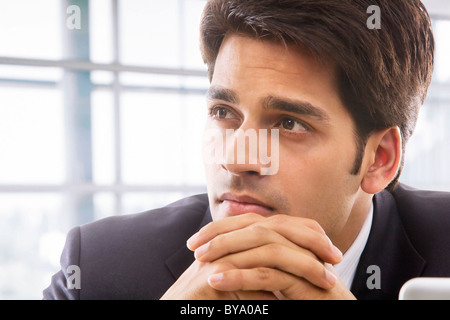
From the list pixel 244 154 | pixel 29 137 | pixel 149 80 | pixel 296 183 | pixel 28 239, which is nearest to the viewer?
pixel 244 154

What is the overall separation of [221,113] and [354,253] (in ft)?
2.26

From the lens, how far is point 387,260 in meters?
1.47

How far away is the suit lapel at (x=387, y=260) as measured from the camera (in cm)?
142

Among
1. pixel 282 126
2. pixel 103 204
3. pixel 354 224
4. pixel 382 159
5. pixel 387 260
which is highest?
pixel 282 126

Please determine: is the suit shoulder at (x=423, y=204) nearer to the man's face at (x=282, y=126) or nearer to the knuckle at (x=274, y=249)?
the man's face at (x=282, y=126)

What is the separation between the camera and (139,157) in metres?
5.72

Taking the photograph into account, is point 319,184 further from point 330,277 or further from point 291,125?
point 330,277

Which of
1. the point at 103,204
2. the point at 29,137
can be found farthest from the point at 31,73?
the point at 103,204

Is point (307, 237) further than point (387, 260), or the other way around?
point (387, 260)

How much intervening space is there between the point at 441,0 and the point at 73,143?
5.13m
